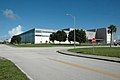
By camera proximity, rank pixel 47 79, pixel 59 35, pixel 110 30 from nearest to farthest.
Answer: pixel 47 79 → pixel 110 30 → pixel 59 35

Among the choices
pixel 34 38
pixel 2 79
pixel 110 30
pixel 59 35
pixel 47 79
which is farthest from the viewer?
pixel 34 38

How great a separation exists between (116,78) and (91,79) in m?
1.13

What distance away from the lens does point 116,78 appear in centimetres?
1069

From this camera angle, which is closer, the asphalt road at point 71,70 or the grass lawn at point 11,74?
the grass lawn at point 11,74

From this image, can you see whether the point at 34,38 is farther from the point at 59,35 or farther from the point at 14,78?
the point at 14,78

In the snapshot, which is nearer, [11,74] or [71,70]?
[11,74]

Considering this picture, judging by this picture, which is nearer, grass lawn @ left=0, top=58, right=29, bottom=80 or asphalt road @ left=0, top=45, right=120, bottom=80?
grass lawn @ left=0, top=58, right=29, bottom=80

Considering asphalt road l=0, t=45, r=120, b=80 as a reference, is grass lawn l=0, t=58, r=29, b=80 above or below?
above

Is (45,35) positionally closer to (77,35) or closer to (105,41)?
(105,41)

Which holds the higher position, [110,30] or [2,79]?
[110,30]

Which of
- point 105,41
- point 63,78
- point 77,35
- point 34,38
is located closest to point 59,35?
point 77,35

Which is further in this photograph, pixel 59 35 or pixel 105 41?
pixel 105 41

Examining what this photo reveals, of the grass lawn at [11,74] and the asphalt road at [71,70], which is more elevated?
the grass lawn at [11,74]

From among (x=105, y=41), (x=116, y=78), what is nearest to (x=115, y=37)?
(x=105, y=41)
